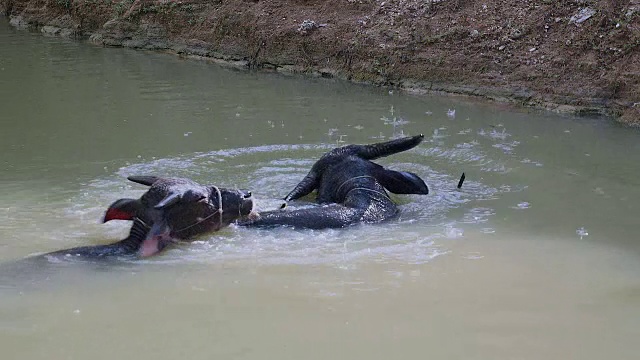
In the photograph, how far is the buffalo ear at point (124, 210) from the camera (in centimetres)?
520

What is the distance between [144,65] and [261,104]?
11.7 ft

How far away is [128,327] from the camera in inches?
156

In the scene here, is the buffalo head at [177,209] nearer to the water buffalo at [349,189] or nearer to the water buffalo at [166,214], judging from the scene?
the water buffalo at [166,214]

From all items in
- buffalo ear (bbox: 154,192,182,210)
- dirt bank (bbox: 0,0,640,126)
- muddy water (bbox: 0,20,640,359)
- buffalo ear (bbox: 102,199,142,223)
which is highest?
dirt bank (bbox: 0,0,640,126)

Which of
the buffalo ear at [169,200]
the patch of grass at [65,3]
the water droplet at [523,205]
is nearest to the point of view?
the buffalo ear at [169,200]

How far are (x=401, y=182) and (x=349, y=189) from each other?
429mm

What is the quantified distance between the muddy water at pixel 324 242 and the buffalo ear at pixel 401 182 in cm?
14

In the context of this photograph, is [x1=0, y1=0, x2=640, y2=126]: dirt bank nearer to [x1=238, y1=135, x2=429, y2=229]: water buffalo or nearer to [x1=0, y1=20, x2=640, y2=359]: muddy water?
[x1=0, y1=20, x2=640, y2=359]: muddy water

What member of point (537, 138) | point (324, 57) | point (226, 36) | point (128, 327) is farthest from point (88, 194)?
point (226, 36)

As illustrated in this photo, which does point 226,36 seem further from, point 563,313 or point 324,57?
point 563,313

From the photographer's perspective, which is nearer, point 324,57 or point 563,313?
point 563,313

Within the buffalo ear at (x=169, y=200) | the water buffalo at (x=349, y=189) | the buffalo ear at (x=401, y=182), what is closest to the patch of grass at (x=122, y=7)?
the water buffalo at (x=349, y=189)

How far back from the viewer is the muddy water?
3852mm

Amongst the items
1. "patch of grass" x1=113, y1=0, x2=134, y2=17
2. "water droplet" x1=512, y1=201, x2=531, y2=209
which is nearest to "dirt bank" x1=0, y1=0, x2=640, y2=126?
"patch of grass" x1=113, y1=0, x2=134, y2=17
